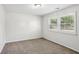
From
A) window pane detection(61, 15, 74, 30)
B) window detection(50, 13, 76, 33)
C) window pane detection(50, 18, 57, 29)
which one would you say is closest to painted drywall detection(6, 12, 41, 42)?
window pane detection(50, 18, 57, 29)

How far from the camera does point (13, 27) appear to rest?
4852 mm

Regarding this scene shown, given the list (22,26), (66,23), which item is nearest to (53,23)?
(66,23)

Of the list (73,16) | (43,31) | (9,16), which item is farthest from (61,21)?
(9,16)

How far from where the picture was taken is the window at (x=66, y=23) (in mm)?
3347

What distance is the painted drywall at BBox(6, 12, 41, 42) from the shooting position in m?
4.72

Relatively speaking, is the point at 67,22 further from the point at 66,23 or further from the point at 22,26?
the point at 22,26

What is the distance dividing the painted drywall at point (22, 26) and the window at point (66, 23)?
1.61 m

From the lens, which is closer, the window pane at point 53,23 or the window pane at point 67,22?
the window pane at point 67,22

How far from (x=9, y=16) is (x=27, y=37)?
1872mm

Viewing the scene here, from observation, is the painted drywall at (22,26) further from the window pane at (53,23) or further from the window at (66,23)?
the window at (66,23)

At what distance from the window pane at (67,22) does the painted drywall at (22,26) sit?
2409 millimetres

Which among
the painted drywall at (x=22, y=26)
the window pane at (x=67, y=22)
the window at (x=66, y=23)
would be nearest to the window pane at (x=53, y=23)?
the window at (x=66, y=23)

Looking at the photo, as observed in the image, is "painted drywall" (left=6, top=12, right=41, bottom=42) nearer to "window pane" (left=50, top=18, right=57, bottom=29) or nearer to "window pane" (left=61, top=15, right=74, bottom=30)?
"window pane" (left=50, top=18, right=57, bottom=29)

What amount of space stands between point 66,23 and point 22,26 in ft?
9.43
